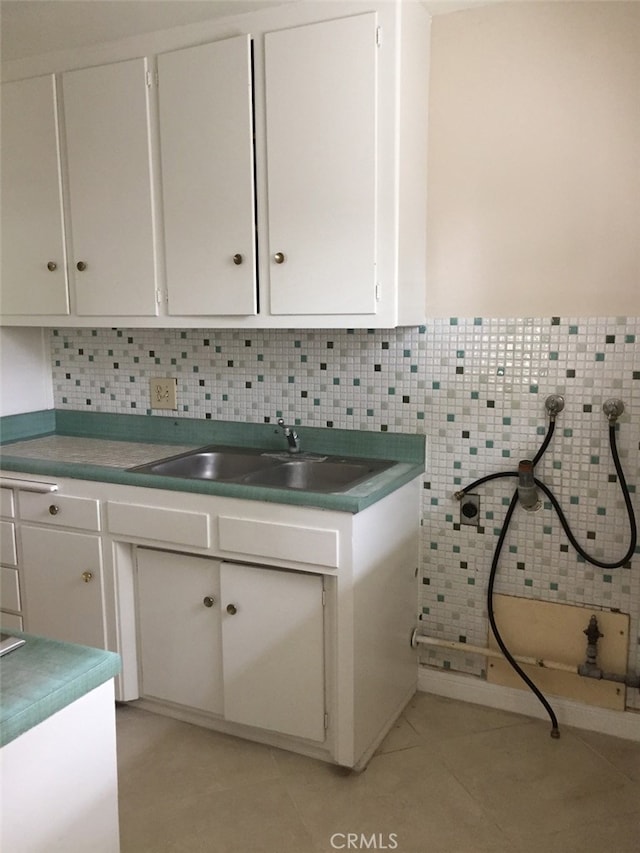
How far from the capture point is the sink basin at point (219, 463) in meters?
2.65

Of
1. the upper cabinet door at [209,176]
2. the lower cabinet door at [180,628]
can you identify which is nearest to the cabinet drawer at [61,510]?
the lower cabinet door at [180,628]

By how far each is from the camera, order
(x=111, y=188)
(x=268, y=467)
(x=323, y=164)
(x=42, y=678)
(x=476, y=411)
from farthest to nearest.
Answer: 1. (x=268, y=467)
2. (x=111, y=188)
3. (x=476, y=411)
4. (x=323, y=164)
5. (x=42, y=678)

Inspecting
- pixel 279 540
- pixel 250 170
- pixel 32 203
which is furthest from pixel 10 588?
pixel 250 170

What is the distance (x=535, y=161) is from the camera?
7.41ft

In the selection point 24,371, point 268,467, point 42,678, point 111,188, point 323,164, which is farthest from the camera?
point 24,371

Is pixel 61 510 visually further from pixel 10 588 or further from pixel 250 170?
pixel 250 170

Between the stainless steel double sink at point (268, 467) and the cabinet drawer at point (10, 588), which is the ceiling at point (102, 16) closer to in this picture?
the stainless steel double sink at point (268, 467)

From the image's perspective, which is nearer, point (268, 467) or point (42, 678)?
point (42, 678)

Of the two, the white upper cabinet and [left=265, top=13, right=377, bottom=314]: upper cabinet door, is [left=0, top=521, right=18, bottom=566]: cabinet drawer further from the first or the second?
[left=265, top=13, right=377, bottom=314]: upper cabinet door

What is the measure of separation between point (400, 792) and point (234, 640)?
65 cm

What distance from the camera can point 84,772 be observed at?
3.69ft

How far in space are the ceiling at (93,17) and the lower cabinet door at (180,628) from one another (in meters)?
1.69

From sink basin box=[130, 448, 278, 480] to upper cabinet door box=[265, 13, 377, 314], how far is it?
634mm

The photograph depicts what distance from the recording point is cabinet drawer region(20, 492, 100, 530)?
2420mm
